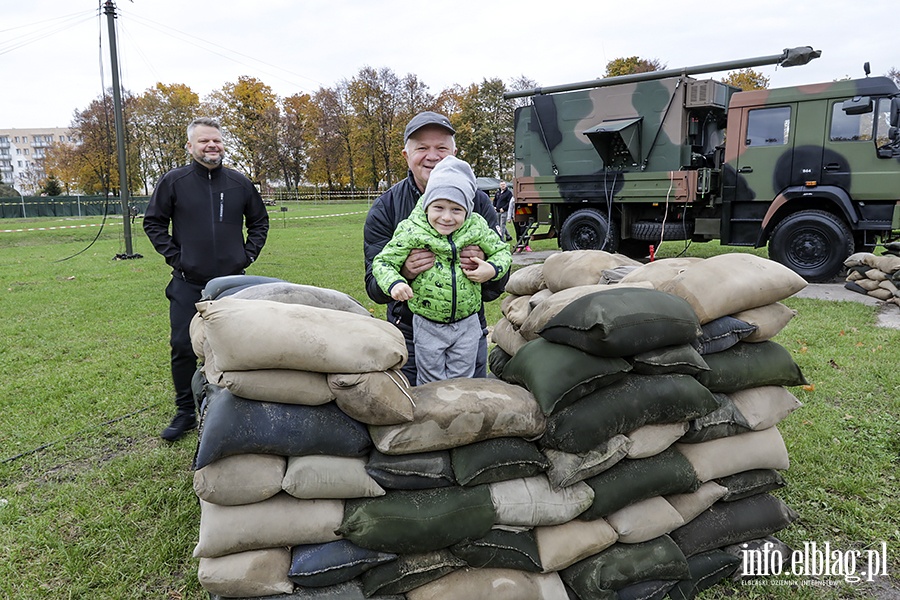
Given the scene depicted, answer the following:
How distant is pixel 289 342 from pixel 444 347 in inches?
30.2

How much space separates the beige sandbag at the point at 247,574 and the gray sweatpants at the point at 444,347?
0.94 m

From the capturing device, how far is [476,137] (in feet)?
127

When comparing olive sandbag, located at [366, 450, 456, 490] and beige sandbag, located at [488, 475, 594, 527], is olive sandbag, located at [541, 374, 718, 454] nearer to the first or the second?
beige sandbag, located at [488, 475, 594, 527]

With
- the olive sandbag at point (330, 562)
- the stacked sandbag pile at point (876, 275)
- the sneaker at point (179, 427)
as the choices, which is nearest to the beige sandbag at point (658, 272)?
the olive sandbag at point (330, 562)

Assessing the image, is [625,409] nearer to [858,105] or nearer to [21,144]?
[858,105]

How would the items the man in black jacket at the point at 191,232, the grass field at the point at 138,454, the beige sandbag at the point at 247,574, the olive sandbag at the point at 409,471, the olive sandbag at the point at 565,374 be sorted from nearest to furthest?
the beige sandbag at the point at 247,574
the olive sandbag at the point at 409,471
the olive sandbag at the point at 565,374
the grass field at the point at 138,454
the man in black jacket at the point at 191,232

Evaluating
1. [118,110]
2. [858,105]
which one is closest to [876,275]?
[858,105]

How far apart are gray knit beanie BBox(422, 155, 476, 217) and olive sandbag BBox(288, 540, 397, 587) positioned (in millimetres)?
1304

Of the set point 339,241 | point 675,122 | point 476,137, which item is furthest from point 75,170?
point 675,122

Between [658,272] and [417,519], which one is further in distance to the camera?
[658,272]

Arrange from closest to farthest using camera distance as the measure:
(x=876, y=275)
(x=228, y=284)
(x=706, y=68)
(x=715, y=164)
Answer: (x=228, y=284) → (x=876, y=275) → (x=706, y=68) → (x=715, y=164)

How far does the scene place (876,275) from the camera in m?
Result: 7.23

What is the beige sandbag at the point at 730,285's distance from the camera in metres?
2.43

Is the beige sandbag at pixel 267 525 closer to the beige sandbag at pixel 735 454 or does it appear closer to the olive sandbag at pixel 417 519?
the olive sandbag at pixel 417 519
